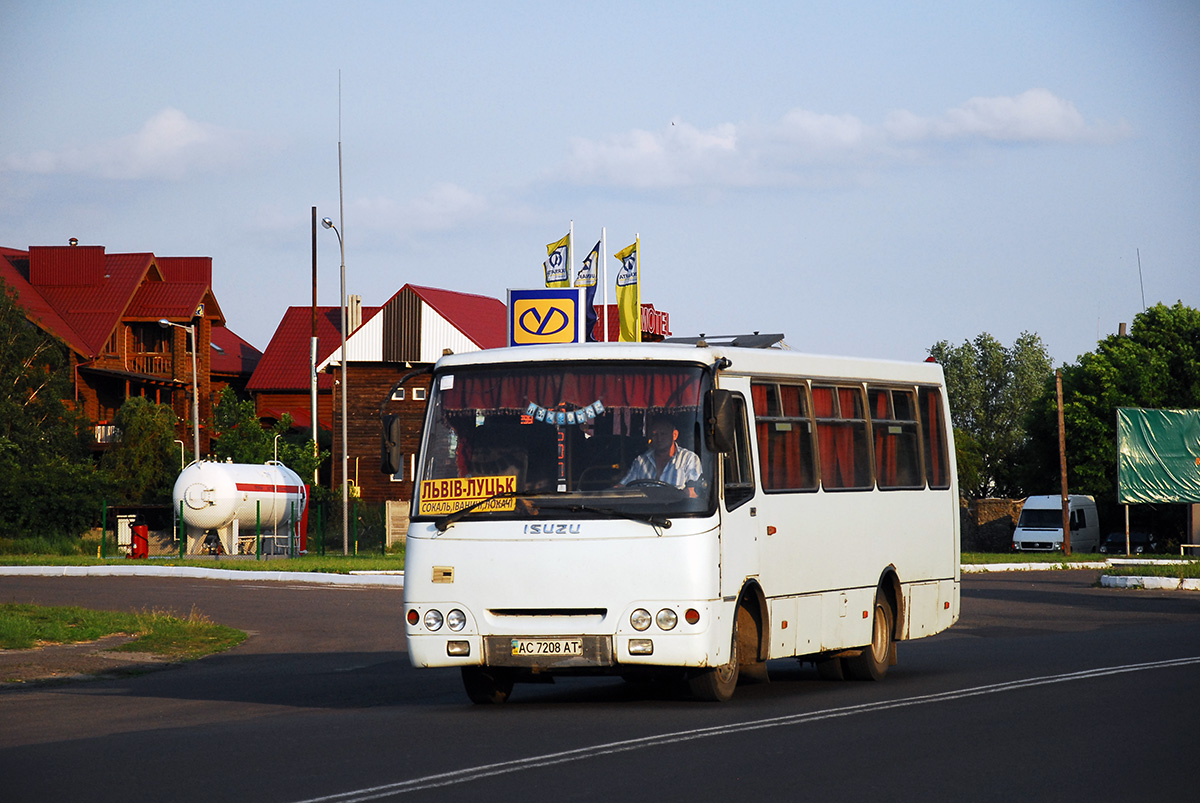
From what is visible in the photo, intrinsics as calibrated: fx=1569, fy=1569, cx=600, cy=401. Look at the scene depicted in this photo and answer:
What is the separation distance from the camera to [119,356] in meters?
70.4

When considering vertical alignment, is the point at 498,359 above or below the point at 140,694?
above

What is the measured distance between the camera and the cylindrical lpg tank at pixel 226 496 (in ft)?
154

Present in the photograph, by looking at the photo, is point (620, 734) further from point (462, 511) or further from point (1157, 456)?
point (1157, 456)

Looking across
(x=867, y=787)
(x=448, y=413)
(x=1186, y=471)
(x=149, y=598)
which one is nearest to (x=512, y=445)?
(x=448, y=413)

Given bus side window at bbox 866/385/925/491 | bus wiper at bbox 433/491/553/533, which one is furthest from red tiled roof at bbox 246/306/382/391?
bus wiper at bbox 433/491/553/533

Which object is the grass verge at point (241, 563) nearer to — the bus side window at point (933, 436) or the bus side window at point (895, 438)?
the bus side window at point (933, 436)

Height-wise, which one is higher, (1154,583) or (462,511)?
(462,511)

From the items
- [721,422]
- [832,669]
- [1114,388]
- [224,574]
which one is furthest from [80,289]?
[721,422]

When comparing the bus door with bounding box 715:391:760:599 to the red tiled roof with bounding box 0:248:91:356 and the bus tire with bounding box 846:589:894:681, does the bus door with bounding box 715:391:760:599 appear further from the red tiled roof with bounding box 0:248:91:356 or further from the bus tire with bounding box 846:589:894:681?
the red tiled roof with bounding box 0:248:91:356

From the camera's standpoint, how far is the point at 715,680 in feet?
39.8

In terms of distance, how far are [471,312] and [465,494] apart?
6270cm

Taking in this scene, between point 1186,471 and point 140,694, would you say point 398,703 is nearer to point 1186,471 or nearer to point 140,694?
point 140,694

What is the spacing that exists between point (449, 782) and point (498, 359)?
4.70 meters

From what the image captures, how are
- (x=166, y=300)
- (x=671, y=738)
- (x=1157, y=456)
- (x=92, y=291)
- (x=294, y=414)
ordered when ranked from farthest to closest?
(x=294, y=414) < (x=166, y=300) < (x=92, y=291) < (x=1157, y=456) < (x=671, y=738)
